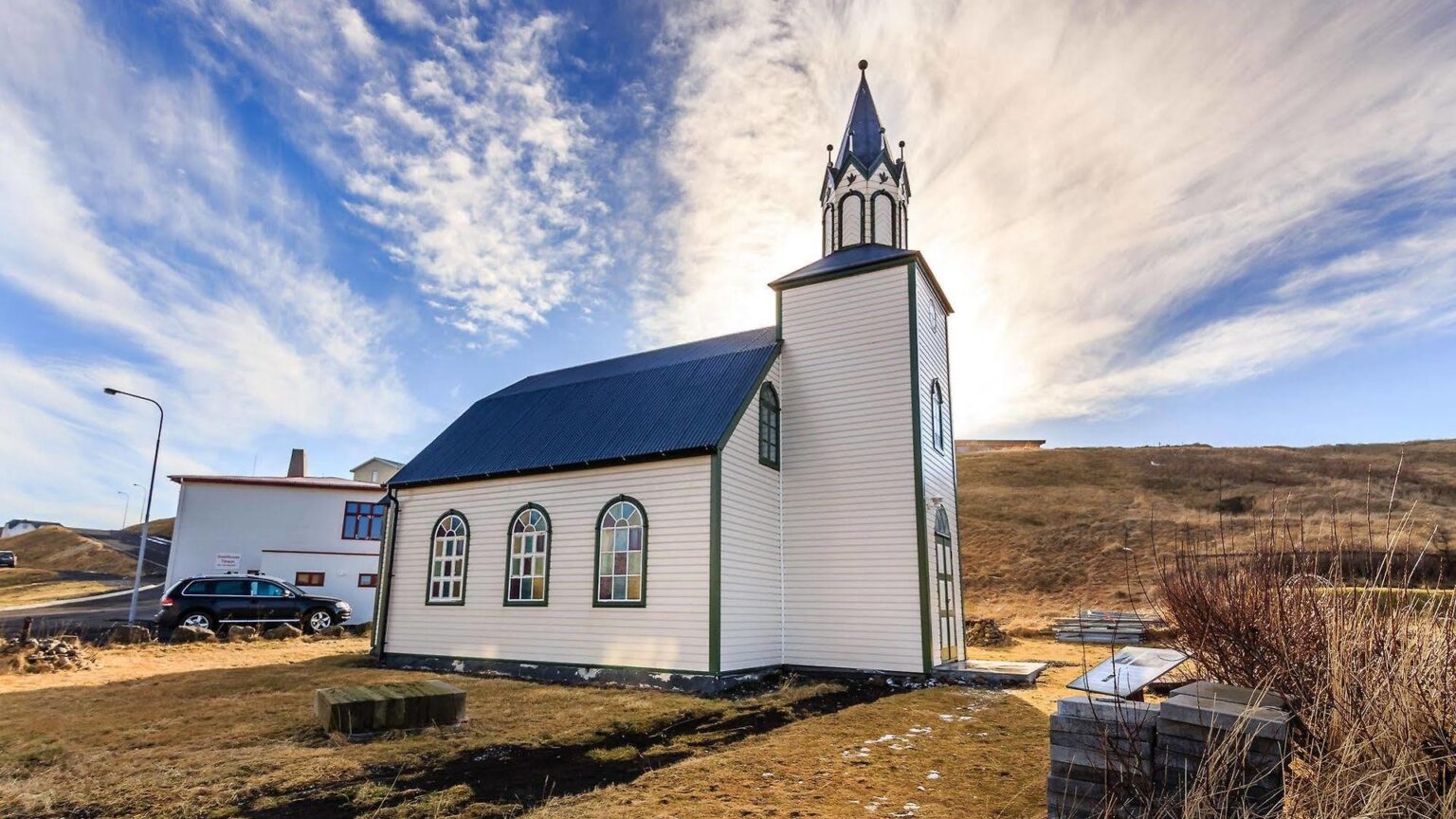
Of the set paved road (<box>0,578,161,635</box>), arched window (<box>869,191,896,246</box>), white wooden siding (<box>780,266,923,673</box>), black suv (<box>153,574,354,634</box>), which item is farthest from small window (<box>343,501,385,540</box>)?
arched window (<box>869,191,896,246</box>)

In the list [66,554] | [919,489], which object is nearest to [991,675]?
[919,489]

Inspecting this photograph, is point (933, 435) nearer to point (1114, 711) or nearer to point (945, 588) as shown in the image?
point (945, 588)

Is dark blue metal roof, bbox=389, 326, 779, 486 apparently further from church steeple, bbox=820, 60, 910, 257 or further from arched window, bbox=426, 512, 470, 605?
church steeple, bbox=820, 60, 910, 257

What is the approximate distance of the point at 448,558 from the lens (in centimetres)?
1623

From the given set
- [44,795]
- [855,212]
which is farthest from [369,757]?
[855,212]

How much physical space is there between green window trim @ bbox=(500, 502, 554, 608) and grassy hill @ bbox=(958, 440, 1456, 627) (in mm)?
17464

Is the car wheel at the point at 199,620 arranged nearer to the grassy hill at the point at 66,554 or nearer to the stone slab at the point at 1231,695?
the stone slab at the point at 1231,695

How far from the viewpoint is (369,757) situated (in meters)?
7.61

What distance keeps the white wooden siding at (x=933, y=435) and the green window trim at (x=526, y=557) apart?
23.6 ft

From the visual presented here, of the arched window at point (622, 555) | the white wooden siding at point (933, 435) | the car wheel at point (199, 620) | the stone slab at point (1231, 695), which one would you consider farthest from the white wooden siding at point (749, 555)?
the car wheel at point (199, 620)

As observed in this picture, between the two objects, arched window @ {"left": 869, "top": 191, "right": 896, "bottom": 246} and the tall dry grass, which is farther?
arched window @ {"left": 869, "top": 191, "right": 896, "bottom": 246}

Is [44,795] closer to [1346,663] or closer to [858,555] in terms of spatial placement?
[1346,663]

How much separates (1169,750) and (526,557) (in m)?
12.4

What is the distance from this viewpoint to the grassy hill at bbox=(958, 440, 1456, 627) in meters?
31.0
